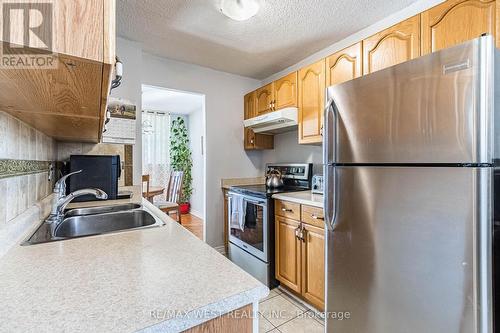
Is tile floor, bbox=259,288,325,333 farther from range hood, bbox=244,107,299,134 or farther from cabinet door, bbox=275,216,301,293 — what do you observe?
range hood, bbox=244,107,299,134

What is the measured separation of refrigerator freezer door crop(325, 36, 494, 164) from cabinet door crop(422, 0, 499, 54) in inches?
20.0

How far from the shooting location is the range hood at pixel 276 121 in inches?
90.8

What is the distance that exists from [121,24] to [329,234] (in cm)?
225

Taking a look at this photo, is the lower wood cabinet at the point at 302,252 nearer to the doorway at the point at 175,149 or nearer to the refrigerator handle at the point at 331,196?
the refrigerator handle at the point at 331,196

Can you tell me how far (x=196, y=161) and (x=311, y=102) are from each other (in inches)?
139

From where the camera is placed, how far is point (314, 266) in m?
1.82

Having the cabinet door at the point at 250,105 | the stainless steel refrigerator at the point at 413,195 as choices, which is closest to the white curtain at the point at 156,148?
the cabinet door at the point at 250,105

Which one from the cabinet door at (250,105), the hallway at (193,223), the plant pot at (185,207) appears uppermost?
the cabinet door at (250,105)

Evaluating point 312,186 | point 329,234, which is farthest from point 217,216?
point 329,234

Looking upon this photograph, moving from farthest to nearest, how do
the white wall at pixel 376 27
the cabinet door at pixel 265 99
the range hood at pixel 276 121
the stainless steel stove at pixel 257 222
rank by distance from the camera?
the cabinet door at pixel 265 99, the range hood at pixel 276 121, the stainless steel stove at pixel 257 222, the white wall at pixel 376 27

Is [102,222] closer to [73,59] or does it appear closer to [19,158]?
[19,158]

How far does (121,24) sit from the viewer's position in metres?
1.95

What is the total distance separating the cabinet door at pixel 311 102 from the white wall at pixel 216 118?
3.37 feet

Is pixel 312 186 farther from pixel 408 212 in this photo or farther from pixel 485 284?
pixel 485 284
